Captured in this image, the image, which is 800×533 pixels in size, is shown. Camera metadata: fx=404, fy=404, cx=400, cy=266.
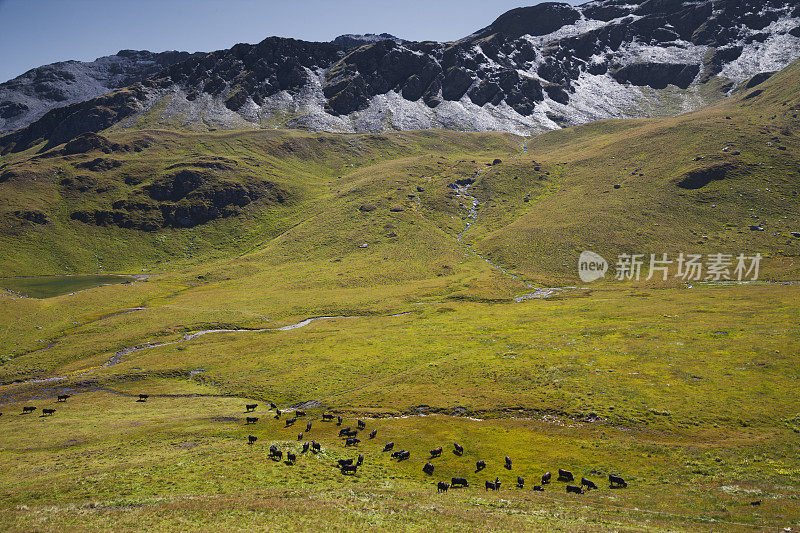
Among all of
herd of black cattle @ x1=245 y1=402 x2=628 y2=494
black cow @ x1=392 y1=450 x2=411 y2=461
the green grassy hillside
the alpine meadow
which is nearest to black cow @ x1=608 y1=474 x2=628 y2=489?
herd of black cattle @ x1=245 y1=402 x2=628 y2=494

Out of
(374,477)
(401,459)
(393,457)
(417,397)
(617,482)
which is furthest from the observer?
(417,397)

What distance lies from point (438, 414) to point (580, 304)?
8409 centimetres

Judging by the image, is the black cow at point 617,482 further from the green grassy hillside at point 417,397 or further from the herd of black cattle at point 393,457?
the green grassy hillside at point 417,397

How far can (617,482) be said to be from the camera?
1602 inches

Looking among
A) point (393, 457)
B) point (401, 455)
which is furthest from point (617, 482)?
point (393, 457)

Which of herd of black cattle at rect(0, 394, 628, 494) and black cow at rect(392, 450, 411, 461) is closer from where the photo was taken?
herd of black cattle at rect(0, 394, 628, 494)

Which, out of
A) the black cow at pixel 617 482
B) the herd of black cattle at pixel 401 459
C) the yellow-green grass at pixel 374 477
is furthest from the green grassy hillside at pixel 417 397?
the black cow at pixel 617 482

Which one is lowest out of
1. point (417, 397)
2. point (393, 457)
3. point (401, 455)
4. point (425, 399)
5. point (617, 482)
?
point (393, 457)

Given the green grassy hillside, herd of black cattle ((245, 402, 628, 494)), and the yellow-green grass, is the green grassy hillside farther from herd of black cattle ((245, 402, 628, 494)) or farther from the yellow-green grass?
herd of black cattle ((245, 402, 628, 494))

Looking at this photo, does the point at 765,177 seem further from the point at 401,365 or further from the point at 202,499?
the point at 202,499

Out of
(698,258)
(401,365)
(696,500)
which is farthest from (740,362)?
(698,258)

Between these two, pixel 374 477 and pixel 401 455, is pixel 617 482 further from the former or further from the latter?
pixel 374 477

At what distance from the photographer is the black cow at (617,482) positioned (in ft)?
133

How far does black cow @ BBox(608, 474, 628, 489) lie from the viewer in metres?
40.5
